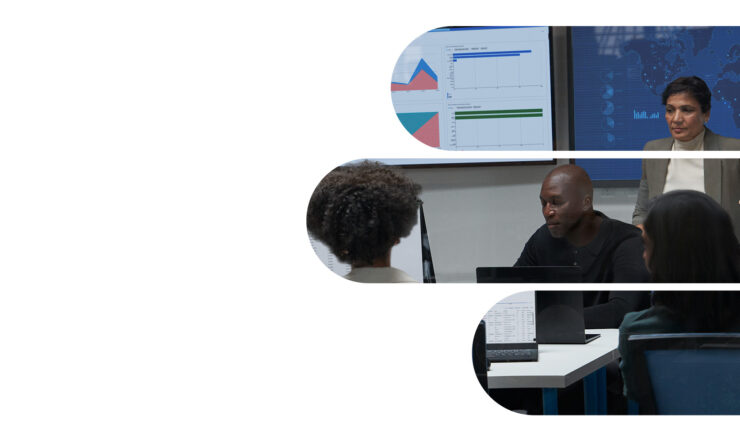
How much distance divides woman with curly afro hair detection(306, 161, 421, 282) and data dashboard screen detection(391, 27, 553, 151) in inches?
4.7

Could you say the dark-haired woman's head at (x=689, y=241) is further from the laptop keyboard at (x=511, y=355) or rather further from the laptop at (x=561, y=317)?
the laptop keyboard at (x=511, y=355)

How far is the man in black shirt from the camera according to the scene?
170 cm

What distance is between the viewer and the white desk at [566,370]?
1698mm

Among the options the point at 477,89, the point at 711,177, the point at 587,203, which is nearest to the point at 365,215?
the point at 477,89

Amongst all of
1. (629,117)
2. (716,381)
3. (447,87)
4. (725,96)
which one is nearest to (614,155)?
(629,117)

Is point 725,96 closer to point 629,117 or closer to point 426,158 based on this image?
point 629,117

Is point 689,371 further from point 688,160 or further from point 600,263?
point 688,160

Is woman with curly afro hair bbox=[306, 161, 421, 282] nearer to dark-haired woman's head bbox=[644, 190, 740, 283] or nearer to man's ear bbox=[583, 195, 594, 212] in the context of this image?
man's ear bbox=[583, 195, 594, 212]

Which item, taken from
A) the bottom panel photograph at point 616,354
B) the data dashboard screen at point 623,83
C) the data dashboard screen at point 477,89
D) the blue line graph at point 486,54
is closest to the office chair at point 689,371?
the bottom panel photograph at point 616,354

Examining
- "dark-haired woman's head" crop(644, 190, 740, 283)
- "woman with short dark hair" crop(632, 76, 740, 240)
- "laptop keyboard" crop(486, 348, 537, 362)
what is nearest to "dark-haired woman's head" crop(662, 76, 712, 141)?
"woman with short dark hair" crop(632, 76, 740, 240)

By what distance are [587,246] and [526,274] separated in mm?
133

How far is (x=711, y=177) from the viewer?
1683mm

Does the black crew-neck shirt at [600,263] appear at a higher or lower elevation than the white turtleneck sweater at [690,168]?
lower

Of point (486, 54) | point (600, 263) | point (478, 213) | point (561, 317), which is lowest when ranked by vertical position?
point (561, 317)
